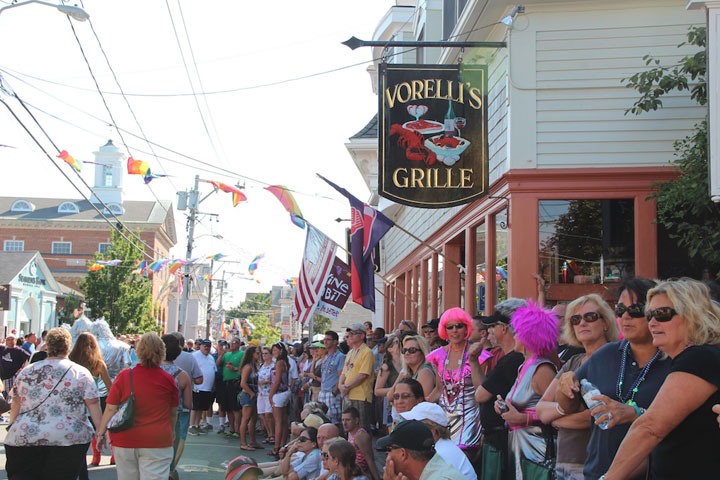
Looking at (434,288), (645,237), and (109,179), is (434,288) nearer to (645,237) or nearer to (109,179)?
(645,237)

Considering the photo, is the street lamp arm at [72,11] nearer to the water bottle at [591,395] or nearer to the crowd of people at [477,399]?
the crowd of people at [477,399]

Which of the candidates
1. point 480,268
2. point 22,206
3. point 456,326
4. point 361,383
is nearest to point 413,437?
point 456,326

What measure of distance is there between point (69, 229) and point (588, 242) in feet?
267

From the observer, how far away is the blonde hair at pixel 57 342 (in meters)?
6.67

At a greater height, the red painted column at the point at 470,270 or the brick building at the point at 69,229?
the brick building at the point at 69,229

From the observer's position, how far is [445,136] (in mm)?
9594

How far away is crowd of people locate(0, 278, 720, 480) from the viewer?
3129 mm

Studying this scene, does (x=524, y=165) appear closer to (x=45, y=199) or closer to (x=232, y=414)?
(x=232, y=414)

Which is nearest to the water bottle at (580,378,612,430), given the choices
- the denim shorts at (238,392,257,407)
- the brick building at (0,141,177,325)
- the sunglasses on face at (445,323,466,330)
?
the sunglasses on face at (445,323,466,330)

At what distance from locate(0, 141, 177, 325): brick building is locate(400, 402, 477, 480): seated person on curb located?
77005 millimetres

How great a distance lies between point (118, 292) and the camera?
192ft

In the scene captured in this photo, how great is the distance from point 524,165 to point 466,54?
2.57m

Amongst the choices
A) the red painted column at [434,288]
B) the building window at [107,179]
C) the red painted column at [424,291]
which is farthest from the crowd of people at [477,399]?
the building window at [107,179]

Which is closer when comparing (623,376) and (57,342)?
(623,376)
